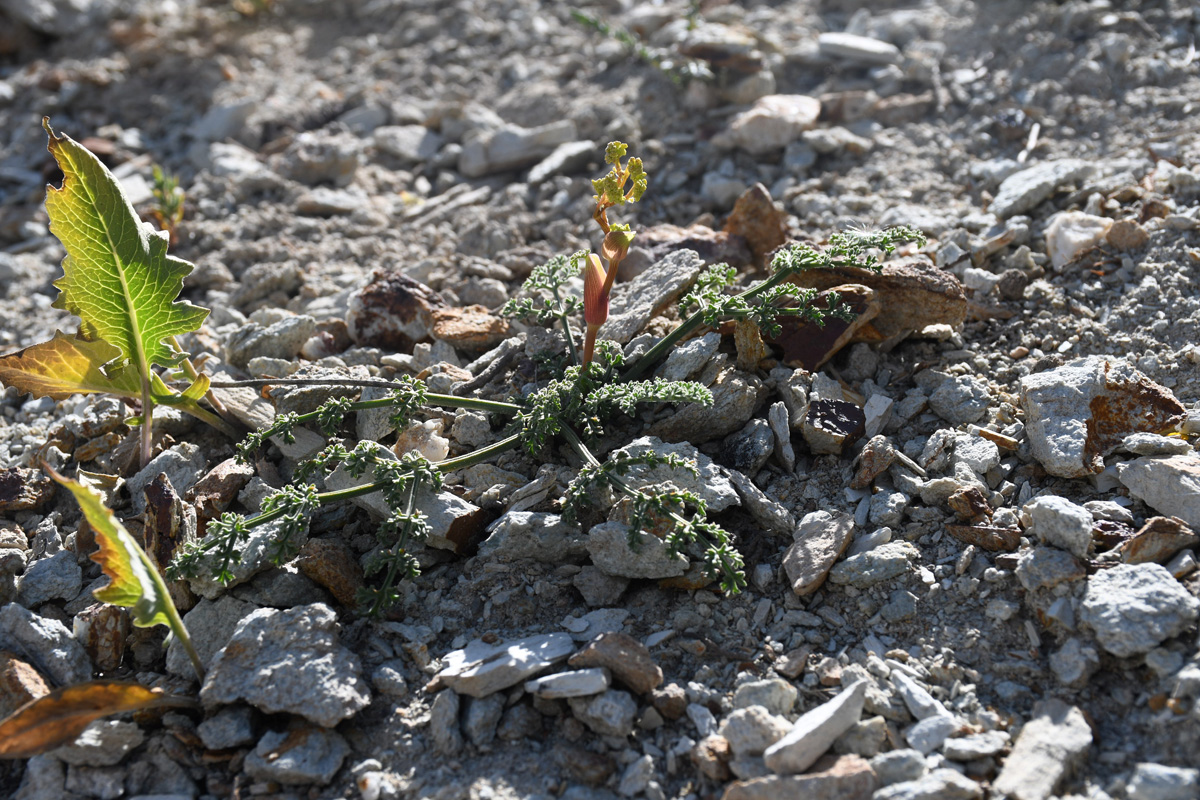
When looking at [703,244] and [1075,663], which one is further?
[703,244]

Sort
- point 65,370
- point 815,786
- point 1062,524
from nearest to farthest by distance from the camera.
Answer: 1. point 815,786
2. point 1062,524
3. point 65,370

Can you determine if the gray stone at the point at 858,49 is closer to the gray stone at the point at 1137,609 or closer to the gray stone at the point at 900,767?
the gray stone at the point at 1137,609

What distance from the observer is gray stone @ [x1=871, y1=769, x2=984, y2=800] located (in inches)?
78.8

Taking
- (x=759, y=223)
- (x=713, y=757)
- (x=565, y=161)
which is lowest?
(x=713, y=757)

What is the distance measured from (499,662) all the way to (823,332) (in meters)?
1.61

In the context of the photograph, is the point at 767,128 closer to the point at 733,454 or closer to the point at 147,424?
the point at 733,454

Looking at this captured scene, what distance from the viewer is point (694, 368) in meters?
3.06

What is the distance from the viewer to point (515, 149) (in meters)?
4.87

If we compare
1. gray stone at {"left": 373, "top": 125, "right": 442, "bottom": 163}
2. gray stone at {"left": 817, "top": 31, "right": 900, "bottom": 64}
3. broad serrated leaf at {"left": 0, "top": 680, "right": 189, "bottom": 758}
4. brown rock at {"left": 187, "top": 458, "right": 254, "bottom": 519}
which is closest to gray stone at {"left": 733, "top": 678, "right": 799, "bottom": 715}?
broad serrated leaf at {"left": 0, "top": 680, "right": 189, "bottom": 758}

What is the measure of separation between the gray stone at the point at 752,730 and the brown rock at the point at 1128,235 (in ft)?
7.85

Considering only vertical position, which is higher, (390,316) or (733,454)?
(390,316)

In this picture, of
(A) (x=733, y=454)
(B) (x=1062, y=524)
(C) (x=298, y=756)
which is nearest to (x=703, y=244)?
(A) (x=733, y=454)

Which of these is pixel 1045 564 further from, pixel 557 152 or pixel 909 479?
pixel 557 152

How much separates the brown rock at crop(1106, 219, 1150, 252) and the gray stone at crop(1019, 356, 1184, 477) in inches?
31.9
